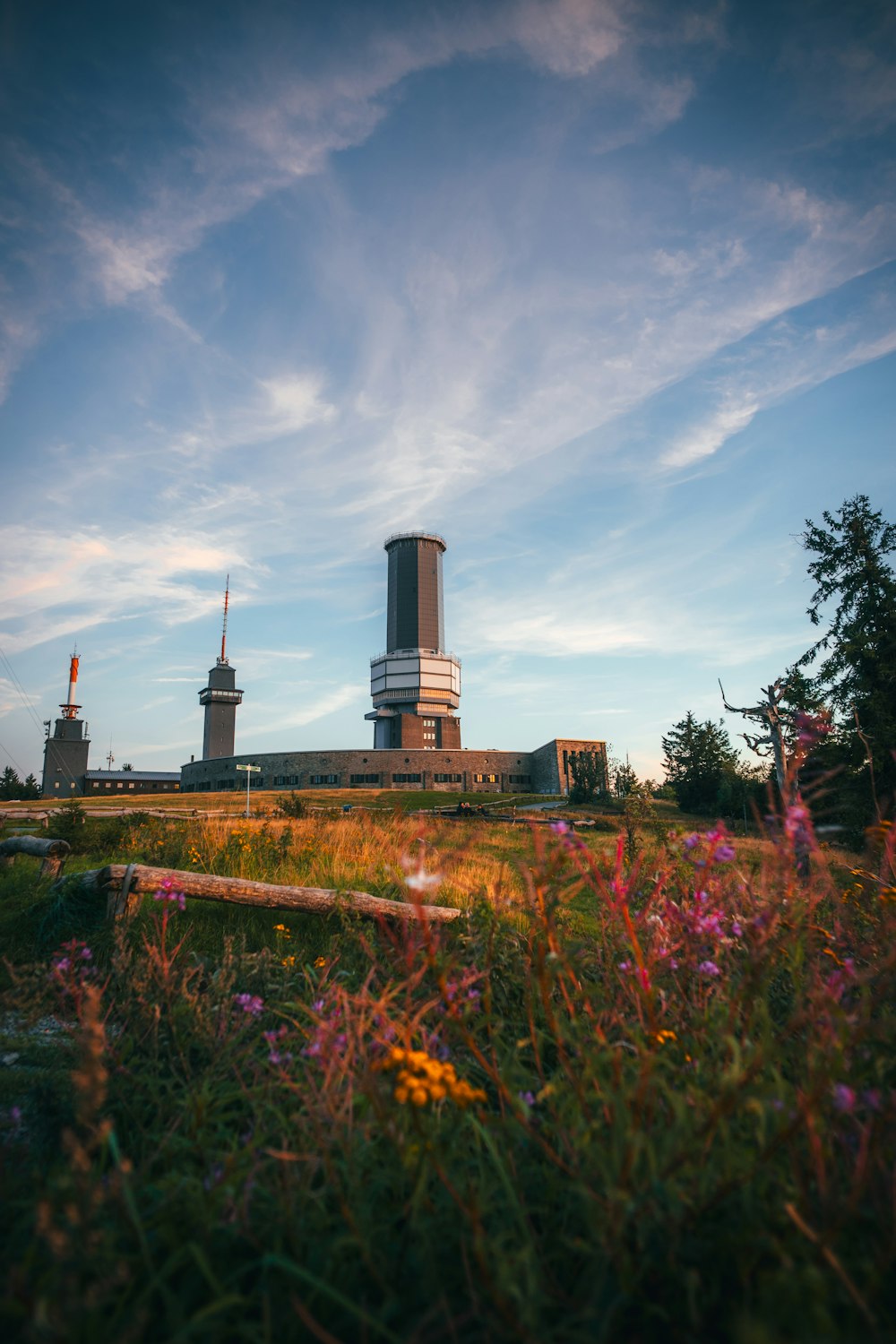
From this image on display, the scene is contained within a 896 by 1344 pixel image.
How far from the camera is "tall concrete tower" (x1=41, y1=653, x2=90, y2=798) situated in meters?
84.6

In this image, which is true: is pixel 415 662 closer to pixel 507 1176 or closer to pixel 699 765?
pixel 699 765

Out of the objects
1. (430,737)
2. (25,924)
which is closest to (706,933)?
(25,924)

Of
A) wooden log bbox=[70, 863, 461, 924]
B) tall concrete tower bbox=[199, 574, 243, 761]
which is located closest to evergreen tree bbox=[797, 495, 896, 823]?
wooden log bbox=[70, 863, 461, 924]

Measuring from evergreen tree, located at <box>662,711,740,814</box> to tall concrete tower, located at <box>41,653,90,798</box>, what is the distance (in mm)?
74872

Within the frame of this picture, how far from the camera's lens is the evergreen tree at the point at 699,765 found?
42.2m

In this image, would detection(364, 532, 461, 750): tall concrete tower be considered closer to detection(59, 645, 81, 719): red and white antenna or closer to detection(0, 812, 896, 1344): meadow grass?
detection(59, 645, 81, 719): red and white antenna

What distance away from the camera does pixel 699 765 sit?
43625mm

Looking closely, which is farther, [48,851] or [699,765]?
[699,765]

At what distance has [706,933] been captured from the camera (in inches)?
138

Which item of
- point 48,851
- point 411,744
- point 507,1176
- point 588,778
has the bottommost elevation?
point 507,1176

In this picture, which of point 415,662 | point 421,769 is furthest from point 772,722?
point 415,662

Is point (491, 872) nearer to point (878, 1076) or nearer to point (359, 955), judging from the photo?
point (359, 955)

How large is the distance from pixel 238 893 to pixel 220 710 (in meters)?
112

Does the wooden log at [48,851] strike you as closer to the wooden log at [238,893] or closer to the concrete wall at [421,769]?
the wooden log at [238,893]
